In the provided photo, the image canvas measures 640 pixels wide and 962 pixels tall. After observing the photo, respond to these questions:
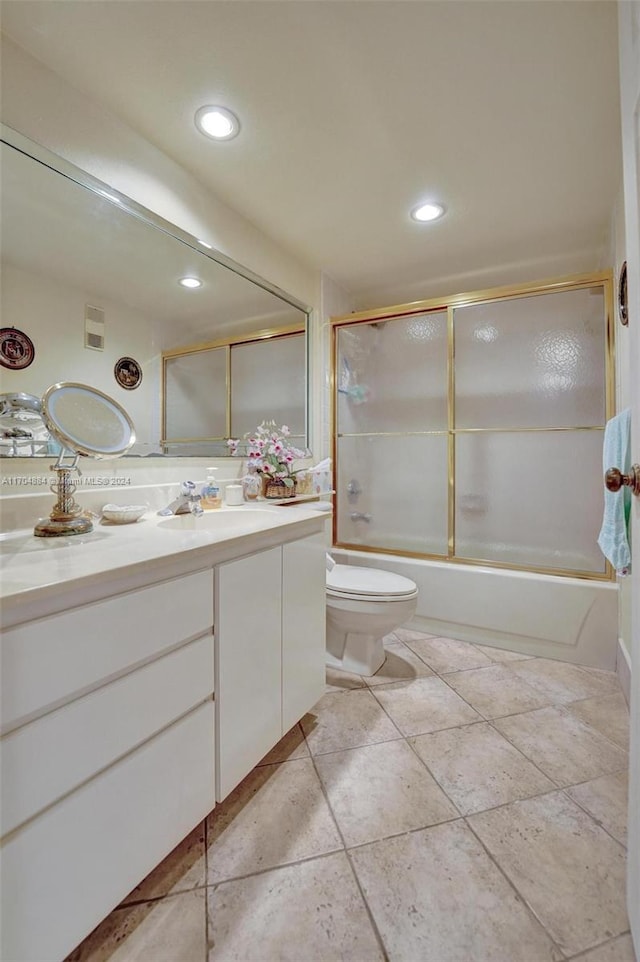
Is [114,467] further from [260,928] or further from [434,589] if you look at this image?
[434,589]

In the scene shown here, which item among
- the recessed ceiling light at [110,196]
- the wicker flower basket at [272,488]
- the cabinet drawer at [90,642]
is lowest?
the cabinet drawer at [90,642]

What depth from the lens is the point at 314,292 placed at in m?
2.41

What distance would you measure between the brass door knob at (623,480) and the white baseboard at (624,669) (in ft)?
4.15

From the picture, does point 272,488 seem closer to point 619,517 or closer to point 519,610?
point 619,517

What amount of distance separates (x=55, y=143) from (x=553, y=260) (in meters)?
2.47

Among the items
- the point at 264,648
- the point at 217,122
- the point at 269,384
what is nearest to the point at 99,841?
the point at 264,648

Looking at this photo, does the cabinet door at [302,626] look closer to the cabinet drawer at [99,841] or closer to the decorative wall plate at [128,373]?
the cabinet drawer at [99,841]

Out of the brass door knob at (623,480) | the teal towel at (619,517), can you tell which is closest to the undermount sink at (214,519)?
the brass door knob at (623,480)

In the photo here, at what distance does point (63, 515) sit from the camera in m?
1.01

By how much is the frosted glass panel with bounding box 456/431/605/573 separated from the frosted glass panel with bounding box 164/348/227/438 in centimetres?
145

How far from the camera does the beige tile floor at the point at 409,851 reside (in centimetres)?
78

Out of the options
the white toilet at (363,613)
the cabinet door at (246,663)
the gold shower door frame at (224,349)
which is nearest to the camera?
the cabinet door at (246,663)

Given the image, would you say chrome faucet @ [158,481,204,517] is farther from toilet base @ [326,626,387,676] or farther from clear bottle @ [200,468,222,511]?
toilet base @ [326,626,387,676]

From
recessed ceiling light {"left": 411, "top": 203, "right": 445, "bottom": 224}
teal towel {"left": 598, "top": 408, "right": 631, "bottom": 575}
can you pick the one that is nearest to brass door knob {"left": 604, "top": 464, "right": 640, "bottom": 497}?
teal towel {"left": 598, "top": 408, "right": 631, "bottom": 575}
